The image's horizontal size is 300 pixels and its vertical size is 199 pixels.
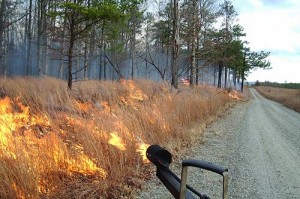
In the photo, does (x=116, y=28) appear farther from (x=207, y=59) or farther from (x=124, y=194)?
(x=124, y=194)

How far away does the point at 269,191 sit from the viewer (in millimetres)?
4500

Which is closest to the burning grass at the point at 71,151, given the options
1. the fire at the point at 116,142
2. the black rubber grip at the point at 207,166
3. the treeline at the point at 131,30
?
the fire at the point at 116,142

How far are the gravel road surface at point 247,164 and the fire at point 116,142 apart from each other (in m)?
0.71

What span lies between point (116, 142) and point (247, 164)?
9.98ft

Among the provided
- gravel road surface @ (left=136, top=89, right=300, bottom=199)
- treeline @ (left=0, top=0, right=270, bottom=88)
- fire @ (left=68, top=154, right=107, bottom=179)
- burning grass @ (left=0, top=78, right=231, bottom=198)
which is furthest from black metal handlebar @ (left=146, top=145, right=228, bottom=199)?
treeline @ (left=0, top=0, right=270, bottom=88)

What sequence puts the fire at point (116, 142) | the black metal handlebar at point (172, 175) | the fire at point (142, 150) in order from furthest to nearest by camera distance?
the fire at point (142, 150)
the fire at point (116, 142)
the black metal handlebar at point (172, 175)

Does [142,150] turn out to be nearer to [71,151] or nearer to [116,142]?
[116,142]

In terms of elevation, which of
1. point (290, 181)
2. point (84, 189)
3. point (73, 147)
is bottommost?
point (290, 181)

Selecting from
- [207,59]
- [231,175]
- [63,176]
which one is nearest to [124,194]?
[63,176]

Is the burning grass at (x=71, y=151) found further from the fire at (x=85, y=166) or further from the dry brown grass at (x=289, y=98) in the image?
the dry brown grass at (x=289, y=98)

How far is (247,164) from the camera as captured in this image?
19.4ft

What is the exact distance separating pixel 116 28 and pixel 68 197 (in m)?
16.1

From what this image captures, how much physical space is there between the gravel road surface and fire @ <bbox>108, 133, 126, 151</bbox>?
0.71 m

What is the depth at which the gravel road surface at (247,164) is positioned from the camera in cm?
439
